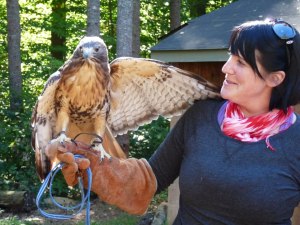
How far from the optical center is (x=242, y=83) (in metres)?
1.71

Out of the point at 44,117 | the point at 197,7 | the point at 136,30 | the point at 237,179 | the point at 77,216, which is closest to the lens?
the point at 237,179

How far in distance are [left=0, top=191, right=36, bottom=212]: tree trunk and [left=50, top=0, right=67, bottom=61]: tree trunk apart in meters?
4.75

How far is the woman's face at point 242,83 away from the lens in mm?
1710

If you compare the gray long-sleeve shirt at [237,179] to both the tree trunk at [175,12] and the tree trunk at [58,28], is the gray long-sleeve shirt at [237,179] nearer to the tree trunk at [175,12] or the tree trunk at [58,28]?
the tree trunk at [58,28]

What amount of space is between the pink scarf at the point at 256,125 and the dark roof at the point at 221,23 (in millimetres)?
2376

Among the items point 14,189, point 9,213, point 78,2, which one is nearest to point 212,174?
point 9,213

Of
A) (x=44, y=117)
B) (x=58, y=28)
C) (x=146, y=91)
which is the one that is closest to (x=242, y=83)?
(x=146, y=91)

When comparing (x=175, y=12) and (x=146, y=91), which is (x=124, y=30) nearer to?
(x=146, y=91)

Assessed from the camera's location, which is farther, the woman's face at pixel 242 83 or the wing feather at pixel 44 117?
the wing feather at pixel 44 117

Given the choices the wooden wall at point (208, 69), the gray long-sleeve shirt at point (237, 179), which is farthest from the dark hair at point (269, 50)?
the wooden wall at point (208, 69)

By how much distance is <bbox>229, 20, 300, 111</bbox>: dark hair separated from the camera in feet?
5.49

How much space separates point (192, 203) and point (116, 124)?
1.15 m

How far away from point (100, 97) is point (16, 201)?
4.34 m

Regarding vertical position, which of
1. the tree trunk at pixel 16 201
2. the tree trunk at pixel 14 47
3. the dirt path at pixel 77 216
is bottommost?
the dirt path at pixel 77 216
